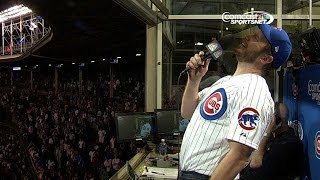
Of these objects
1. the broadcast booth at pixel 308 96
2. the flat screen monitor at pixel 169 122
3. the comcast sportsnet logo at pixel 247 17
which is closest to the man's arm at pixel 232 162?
the broadcast booth at pixel 308 96

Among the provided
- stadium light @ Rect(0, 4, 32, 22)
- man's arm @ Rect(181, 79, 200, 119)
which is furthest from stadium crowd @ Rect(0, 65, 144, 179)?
man's arm @ Rect(181, 79, 200, 119)

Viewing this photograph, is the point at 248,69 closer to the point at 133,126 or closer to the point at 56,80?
the point at 133,126

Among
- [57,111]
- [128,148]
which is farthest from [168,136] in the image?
[57,111]

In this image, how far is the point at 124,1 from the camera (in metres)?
3.22

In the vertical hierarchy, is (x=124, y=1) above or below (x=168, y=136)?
above

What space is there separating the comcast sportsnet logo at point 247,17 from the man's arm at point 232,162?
3.29 meters

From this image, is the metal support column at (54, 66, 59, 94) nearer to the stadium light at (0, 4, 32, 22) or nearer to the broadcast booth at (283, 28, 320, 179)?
the stadium light at (0, 4, 32, 22)

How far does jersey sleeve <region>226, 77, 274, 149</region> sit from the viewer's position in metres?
1.37

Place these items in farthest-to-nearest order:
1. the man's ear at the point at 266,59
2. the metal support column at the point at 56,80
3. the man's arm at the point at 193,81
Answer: the metal support column at the point at 56,80 < the man's arm at the point at 193,81 < the man's ear at the point at 266,59

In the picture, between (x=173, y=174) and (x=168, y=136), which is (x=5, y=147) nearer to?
(x=168, y=136)

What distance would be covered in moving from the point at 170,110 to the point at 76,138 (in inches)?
364

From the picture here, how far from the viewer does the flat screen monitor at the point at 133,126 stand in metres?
3.91

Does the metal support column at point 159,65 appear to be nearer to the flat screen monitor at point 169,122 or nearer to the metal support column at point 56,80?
the flat screen monitor at point 169,122

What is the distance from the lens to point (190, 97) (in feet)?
5.62
